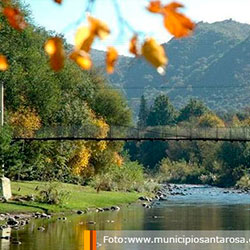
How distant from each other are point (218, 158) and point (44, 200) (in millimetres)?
44823

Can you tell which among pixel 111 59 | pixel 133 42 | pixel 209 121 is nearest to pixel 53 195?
pixel 111 59

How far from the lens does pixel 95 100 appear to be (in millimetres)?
53844

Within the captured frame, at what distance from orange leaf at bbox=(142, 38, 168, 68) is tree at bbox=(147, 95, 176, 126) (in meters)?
113

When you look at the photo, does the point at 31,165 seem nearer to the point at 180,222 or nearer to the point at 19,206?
the point at 19,206

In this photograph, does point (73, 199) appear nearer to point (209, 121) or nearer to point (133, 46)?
point (133, 46)

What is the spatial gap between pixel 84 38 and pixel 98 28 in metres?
0.05

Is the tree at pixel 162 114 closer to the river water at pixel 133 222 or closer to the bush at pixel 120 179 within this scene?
the bush at pixel 120 179

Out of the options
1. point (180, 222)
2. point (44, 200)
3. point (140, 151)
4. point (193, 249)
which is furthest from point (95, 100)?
point (140, 151)

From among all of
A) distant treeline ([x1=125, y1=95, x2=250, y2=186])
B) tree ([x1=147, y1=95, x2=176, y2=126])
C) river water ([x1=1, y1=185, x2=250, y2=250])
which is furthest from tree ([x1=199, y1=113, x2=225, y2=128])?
river water ([x1=1, y1=185, x2=250, y2=250])

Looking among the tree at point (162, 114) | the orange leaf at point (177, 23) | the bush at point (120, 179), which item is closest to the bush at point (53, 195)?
the bush at point (120, 179)

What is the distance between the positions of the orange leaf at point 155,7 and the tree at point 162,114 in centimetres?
11344

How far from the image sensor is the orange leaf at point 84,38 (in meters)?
2.31

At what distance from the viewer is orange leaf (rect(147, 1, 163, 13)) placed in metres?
2.27

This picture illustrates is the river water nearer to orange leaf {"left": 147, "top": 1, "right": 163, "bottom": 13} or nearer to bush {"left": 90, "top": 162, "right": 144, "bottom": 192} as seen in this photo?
bush {"left": 90, "top": 162, "right": 144, "bottom": 192}
